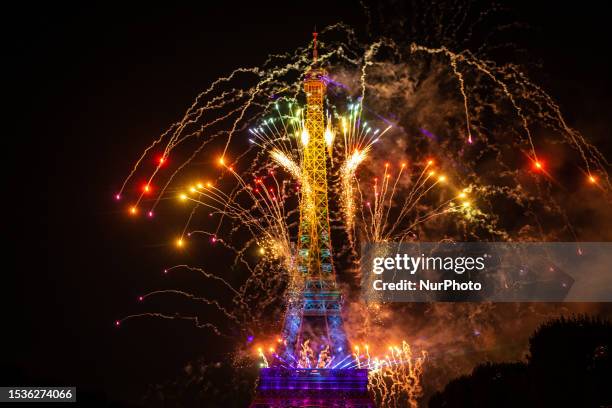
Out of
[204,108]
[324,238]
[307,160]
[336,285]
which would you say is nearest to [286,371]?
[336,285]

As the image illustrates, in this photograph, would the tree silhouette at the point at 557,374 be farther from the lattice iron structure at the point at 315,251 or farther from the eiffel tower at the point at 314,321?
the lattice iron structure at the point at 315,251

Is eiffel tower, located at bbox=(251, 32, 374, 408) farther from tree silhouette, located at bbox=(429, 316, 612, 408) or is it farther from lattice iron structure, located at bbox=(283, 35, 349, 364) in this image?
tree silhouette, located at bbox=(429, 316, 612, 408)

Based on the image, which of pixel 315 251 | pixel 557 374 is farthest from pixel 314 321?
pixel 557 374

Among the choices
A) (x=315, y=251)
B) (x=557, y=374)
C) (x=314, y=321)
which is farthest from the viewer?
(x=314, y=321)

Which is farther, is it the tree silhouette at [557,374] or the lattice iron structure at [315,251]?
the lattice iron structure at [315,251]

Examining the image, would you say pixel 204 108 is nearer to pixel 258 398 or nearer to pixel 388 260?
pixel 388 260

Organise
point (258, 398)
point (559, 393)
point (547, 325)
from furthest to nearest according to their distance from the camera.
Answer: point (258, 398), point (547, 325), point (559, 393)

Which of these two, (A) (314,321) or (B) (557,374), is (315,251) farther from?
(B) (557,374)

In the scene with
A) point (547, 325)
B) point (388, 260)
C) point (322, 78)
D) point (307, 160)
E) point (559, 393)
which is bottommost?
point (559, 393)

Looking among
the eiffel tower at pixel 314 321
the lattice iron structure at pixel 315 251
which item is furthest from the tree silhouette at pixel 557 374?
the lattice iron structure at pixel 315 251
